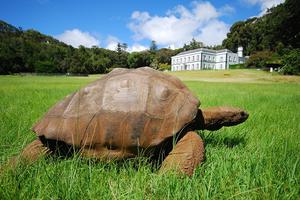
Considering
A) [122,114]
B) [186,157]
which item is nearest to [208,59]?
[122,114]

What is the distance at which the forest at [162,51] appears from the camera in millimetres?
49519

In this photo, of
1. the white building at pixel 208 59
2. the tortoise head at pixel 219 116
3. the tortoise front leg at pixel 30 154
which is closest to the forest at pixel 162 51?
the white building at pixel 208 59

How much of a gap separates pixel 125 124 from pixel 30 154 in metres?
0.99

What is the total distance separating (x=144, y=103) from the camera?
279 cm

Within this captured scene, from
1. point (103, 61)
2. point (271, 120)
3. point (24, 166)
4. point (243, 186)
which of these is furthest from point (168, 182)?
point (103, 61)

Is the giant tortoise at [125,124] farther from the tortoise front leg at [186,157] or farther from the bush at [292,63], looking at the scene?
the bush at [292,63]

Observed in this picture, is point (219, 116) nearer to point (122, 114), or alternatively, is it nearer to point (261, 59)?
point (122, 114)

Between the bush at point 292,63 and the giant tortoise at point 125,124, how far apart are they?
4622 cm

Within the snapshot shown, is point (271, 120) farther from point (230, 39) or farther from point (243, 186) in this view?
point (230, 39)

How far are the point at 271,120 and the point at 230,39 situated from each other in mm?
126924

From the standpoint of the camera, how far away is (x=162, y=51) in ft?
515

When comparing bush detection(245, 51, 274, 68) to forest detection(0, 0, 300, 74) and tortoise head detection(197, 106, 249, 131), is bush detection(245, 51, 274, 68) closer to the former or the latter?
forest detection(0, 0, 300, 74)

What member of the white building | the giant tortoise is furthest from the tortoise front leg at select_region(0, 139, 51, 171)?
the white building

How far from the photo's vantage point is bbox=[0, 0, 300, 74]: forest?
162 feet
